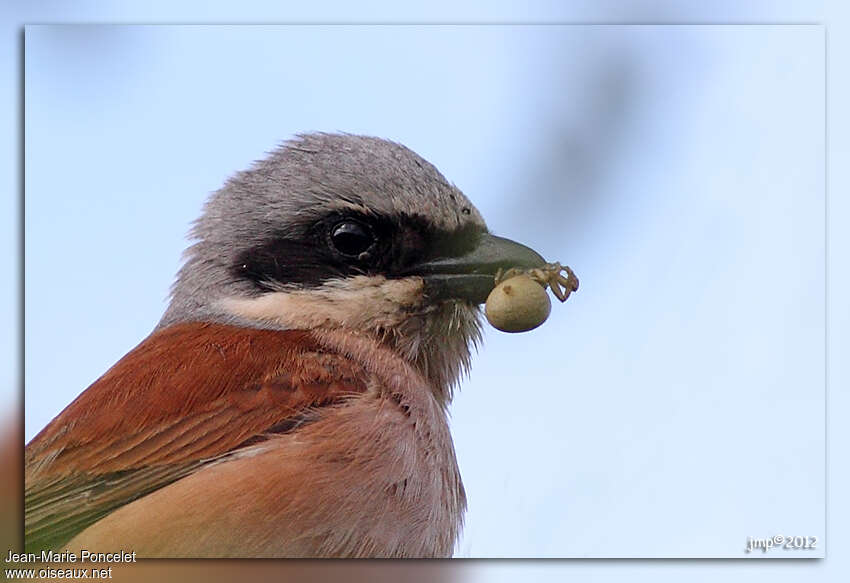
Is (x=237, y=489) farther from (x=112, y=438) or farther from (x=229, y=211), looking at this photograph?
(x=229, y=211)

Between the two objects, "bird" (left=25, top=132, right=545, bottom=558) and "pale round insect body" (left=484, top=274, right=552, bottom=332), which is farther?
"pale round insect body" (left=484, top=274, right=552, bottom=332)

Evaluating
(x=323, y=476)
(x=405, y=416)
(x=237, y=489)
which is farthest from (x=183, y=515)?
(x=405, y=416)

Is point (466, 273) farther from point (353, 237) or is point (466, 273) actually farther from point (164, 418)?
point (164, 418)

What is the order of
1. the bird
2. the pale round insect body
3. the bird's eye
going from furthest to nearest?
the bird's eye < the pale round insect body < the bird

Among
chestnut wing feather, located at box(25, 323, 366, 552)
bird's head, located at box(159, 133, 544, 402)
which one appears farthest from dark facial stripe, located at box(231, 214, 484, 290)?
chestnut wing feather, located at box(25, 323, 366, 552)

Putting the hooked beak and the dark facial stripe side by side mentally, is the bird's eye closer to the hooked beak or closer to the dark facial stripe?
the dark facial stripe

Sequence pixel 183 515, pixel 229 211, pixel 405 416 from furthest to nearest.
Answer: pixel 229 211
pixel 405 416
pixel 183 515

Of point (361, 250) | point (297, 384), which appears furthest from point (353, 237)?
point (297, 384)
